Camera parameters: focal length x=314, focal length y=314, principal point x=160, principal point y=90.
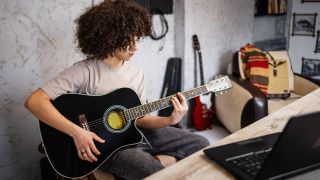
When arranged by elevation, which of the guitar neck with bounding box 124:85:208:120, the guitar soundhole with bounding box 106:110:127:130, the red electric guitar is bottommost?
the red electric guitar

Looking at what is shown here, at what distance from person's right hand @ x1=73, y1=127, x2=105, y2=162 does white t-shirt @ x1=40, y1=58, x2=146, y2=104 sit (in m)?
0.24

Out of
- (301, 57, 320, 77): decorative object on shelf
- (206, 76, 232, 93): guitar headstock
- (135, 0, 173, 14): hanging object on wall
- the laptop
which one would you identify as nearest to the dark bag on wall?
(135, 0, 173, 14): hanging object on wall

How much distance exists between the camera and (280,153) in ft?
2.39

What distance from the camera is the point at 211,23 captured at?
10.0ft

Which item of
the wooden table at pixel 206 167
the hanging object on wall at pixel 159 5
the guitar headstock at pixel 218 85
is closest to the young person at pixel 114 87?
the guitar headstock at pixel 218 85

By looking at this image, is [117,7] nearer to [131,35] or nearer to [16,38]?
[131,35]

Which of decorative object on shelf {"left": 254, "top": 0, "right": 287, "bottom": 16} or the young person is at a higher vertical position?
decorative object on shelf {"left": 254, "top": 0, "right": 287, "bottom": 16}

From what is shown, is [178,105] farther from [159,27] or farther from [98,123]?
[159,27]

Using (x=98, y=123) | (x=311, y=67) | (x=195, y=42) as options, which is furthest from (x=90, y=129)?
(x=311, y=67)

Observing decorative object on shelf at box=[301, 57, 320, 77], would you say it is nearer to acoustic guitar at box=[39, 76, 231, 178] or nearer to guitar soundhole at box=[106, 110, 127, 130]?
acoustic guitar at box=[39, 76, 231, 178]

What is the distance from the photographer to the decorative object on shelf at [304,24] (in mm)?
4031

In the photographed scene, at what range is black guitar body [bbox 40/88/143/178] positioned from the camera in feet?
4.54

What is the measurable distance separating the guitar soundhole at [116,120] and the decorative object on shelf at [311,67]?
3408mm

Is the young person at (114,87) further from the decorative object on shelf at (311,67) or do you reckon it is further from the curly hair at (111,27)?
the decorative object on shelf at (311,67)
